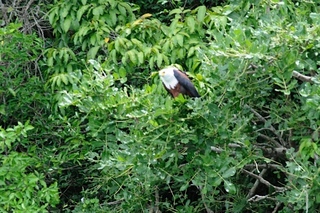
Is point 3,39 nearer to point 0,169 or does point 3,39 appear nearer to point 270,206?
point 0,169

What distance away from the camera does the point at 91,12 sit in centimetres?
609

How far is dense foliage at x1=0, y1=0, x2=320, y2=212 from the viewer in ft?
13.6

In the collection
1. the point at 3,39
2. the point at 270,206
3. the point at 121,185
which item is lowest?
the point at 270,206

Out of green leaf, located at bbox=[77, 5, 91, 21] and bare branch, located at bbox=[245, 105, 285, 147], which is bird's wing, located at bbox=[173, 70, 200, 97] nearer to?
bare branch, located at bbox=[245, 105, 285, 147]

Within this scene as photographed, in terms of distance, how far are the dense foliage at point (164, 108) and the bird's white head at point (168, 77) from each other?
7 centimetres

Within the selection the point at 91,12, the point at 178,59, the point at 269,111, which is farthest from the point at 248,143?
the point at 91,12

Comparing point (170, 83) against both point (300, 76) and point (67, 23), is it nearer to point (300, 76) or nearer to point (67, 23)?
point (300, 76)

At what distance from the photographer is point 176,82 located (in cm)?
495

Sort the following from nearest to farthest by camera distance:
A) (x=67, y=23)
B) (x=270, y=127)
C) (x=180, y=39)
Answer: (x=270, y=127) < (x=180, y=39) < (x=67, y=23)

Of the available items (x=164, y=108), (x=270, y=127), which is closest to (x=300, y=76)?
(x=270, y=127)

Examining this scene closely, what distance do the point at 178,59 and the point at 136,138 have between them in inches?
56.9

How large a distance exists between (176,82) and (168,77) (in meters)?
0.10

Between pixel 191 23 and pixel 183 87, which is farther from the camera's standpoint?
pixel 191 23

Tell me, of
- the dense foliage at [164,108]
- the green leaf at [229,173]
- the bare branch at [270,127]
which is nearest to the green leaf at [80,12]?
the dense foliage at [164,108]
